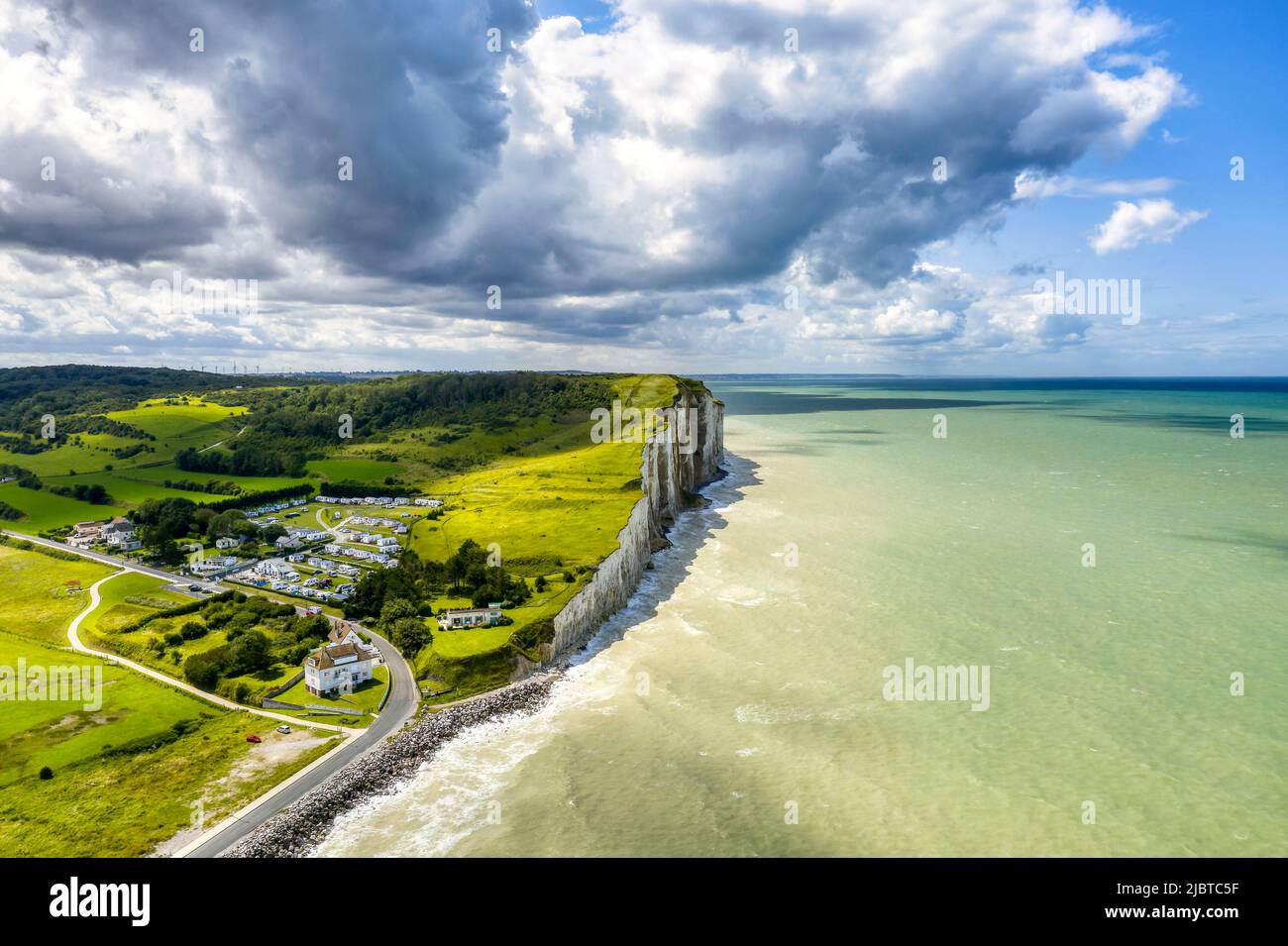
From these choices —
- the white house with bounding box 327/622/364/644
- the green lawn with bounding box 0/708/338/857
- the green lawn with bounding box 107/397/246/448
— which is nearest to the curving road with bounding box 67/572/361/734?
the green lawn with bounding box 0/708/338/857

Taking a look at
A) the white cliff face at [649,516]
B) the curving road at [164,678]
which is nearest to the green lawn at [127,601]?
the curving road at [164,678]

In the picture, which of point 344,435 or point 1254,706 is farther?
point 344,435

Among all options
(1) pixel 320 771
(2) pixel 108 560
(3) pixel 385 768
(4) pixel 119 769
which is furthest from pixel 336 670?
(2) pixel 108 560

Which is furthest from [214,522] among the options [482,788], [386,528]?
[482,788]

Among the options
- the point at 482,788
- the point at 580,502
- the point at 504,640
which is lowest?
the point at 482,788

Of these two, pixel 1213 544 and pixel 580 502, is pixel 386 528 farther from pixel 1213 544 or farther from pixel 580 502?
pixel 1213 544

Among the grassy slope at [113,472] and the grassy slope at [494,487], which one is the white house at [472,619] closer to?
the grassy slope at [494,487]
